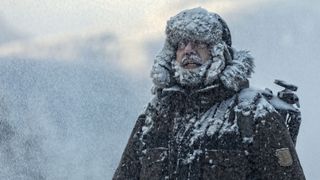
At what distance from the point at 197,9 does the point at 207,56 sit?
0.38m

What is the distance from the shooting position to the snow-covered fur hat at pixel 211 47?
498 centimetres

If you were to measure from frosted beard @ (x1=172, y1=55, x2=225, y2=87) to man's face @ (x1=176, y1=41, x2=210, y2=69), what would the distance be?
13mm

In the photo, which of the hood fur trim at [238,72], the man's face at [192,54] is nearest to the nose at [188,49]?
the man's face at [192,54]

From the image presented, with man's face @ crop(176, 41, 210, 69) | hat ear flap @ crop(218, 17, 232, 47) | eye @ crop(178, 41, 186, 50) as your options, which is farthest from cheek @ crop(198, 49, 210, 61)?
hat ear flap @ crop(218, 17, 232, 47)

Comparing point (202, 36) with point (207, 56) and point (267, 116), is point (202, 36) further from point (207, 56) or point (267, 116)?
point (267, 116)

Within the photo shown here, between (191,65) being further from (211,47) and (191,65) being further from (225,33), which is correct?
(225,33)

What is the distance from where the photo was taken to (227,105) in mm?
5031

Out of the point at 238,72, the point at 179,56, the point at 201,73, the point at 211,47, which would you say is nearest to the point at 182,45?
the point at 179,56

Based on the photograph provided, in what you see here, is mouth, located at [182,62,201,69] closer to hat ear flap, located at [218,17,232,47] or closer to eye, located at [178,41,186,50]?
eye, located at [178,41,186,50]

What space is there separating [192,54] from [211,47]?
15cm

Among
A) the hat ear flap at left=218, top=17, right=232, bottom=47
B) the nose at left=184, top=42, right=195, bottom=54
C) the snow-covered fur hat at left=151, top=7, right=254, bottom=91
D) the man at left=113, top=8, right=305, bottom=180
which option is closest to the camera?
the man at left=113, top=8, right=305, bottom=180

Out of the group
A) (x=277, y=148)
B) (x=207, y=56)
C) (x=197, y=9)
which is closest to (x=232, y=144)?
(x=277, y=148)

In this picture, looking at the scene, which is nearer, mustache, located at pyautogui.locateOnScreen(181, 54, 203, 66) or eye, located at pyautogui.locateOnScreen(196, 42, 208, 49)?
mustache, located at pyautogui.locateOnScreen(181, 54, 203, 66)

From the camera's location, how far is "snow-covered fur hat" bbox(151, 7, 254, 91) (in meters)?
4.98
